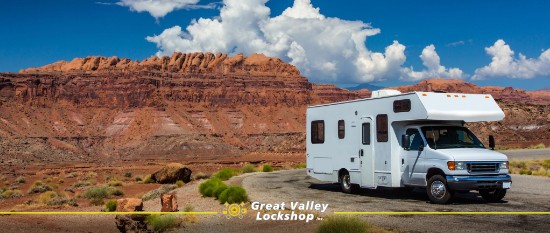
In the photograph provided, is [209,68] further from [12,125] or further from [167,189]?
[167,189]

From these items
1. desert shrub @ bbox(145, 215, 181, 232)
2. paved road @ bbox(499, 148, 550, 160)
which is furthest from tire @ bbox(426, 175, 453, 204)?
paved road @ bbox(499, 148, 550, 160)

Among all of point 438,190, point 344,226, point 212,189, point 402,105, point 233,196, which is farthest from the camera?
point 212,189

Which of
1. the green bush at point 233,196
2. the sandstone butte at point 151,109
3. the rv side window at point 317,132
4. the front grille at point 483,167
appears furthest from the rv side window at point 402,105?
the sandstone butte at point 151,109

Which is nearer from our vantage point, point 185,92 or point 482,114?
point 482,114

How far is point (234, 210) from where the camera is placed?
48.0ft

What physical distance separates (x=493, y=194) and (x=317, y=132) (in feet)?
20.3

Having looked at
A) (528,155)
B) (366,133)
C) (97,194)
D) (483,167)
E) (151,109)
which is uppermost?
(151,109)

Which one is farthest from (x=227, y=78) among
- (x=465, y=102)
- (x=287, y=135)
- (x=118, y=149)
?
(x=465, y=102)

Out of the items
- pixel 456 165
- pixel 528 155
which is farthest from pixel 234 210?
pixel 528 155

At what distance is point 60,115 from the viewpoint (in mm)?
116750

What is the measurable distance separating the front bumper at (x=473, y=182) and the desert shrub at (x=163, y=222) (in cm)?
665

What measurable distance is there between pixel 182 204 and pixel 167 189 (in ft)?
19.3

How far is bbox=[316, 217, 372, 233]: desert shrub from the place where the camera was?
978 cm

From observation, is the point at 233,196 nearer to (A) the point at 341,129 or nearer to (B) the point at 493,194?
(A) the point at 341,129
